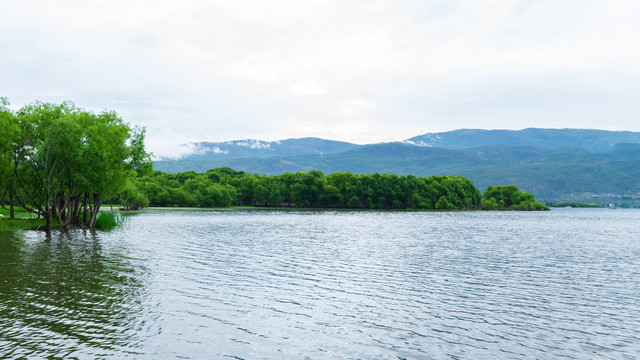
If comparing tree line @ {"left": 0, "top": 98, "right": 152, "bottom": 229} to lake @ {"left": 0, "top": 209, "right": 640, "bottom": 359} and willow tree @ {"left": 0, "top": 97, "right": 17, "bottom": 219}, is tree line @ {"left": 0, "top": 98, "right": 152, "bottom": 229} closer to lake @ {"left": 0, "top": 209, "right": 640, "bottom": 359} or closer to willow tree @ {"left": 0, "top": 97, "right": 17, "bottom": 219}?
willow tree @ {"left": 0, "top": 97, "right": 17, "bottom": 219}

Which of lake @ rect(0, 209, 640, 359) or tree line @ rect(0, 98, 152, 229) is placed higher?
tree line @ rect(0, 98, 152, 229)

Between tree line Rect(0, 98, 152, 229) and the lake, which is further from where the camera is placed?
tree line Rect(0, 98, 152, 229)

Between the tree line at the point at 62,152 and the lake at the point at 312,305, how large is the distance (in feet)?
49.4

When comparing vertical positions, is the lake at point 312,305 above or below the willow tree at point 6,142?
below

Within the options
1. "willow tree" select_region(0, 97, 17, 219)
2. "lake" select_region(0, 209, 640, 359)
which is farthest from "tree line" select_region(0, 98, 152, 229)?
"lake" select_region(0, 209, 640, 359)

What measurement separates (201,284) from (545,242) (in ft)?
175

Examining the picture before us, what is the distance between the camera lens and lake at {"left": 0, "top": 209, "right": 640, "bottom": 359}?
694 inches

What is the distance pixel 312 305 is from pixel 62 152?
47.2 metres

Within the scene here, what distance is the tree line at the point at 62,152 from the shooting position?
55.5 meters

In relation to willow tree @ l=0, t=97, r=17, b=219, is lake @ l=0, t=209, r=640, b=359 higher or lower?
lower

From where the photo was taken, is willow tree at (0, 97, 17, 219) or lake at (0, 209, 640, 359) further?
willow tree at (0, 97, 17, 219)

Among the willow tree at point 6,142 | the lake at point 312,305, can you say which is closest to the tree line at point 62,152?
the willow tree at point 6,142

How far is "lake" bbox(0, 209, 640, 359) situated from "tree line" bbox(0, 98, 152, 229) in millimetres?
15059

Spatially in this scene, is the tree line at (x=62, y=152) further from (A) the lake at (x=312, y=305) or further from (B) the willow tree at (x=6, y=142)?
(A) the lake at (x=312, y=305)
